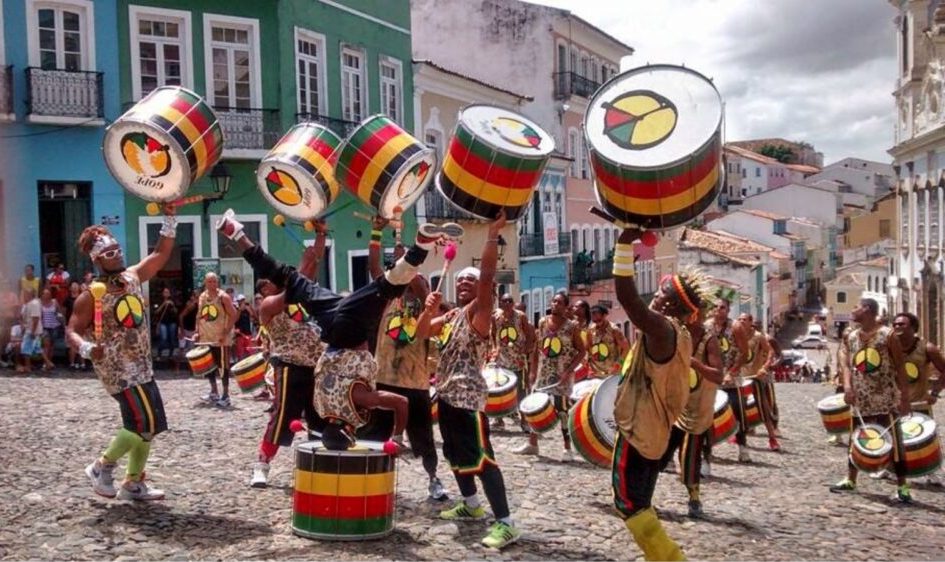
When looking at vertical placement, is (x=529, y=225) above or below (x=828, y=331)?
above

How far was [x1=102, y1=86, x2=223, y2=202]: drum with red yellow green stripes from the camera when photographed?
7.83 metres

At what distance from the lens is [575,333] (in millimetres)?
11352

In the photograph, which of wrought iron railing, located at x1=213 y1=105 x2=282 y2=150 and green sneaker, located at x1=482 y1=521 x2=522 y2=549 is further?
wrought iron railing, located at x1=213 y1=105 x2=282 y2=150

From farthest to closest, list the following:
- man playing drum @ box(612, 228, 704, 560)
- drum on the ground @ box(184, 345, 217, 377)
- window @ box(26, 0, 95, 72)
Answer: window @ box(26, 0, 95, 72)
drum on the ground @ box(184, 345, 217, 377)
man playing drum @ box(612, 228, 704, 560)

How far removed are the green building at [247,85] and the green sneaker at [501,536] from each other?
43.0ft

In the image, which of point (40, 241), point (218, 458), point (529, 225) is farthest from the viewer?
point (529, 225)

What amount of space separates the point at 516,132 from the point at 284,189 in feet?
7.43

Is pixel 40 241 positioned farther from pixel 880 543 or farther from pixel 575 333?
pixel 880 543

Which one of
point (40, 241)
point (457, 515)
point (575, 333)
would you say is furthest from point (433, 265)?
point (457, 515)

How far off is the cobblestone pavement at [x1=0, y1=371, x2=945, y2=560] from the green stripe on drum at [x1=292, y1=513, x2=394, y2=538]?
0.25 ft

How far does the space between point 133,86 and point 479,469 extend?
16009 mm

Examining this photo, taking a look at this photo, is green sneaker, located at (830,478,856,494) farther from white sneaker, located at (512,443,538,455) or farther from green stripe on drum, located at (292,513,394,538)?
green stripe on drum, located at (292,513,394,538)

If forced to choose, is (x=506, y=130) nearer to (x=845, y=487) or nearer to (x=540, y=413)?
(x=540, y=413)

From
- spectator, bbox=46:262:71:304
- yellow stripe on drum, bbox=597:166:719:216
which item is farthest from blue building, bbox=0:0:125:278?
yellow stripe on drum, bbox=597:166:719:216
